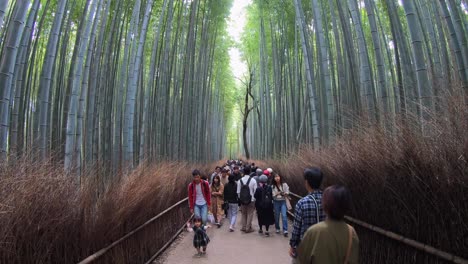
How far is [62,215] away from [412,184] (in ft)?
7.77

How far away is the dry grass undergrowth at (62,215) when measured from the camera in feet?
6.09

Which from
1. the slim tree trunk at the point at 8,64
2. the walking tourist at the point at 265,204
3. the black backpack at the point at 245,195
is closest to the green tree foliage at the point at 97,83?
the slim tree trunk at the point at 8,64

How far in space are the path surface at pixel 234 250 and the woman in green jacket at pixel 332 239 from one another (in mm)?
2886

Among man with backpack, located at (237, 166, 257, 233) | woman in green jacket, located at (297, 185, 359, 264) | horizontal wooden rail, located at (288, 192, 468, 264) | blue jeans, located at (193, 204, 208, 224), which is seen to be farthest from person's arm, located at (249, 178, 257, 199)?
woman in green jacket, located at (297, 185, 359, 264)

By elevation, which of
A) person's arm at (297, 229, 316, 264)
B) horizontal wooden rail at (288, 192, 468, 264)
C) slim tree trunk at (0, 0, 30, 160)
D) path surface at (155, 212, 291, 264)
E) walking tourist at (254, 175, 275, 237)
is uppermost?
slim tree trunk at (0, 0, 30, 160)

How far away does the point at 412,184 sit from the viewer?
252 cm

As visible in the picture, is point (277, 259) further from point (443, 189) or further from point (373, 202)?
point (443, 189)

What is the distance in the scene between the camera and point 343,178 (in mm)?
3793

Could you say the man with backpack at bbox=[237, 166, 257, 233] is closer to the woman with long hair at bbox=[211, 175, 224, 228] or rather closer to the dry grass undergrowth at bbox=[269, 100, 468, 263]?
the woman with long hair at bbox=[211, 175, 224, 228]

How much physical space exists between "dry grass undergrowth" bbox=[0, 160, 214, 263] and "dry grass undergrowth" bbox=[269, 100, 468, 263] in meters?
2.28

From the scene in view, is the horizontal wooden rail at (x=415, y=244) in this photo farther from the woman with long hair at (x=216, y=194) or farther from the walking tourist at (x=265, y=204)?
the woman with long hair at (x=216, y=194)

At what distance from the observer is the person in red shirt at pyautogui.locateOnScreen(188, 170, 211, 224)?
5215 millimetres

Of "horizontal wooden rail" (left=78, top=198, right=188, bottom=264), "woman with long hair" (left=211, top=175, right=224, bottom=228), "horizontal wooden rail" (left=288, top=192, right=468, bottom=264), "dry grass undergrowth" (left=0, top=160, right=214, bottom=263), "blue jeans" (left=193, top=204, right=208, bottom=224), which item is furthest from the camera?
"woman with long hair" (left=211, top=175, right=224, bottom=228)

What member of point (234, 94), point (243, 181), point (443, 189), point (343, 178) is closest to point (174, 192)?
point (243, 181)
